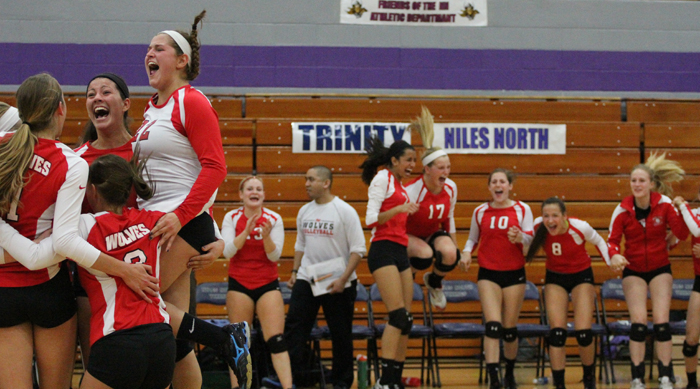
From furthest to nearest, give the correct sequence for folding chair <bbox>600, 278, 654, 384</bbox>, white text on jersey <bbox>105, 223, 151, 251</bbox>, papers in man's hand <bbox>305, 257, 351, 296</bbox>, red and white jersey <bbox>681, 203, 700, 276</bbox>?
folding chair <bbox>600, 278, 654, 384</bbox>, red and white jersey <bbox>681, 203, 700, 276</bbox>, papers in man's hand <bbox>305, 257, 351, 296</bbox>, white text on jersey <bbox>105, 223, 151, 251</bbox>

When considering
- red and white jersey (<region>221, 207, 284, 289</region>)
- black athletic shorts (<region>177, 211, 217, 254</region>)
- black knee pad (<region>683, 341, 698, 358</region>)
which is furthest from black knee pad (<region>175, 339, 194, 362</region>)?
black knee pad (<region>683, 341, 698, 358</region>)

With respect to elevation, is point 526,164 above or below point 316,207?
above

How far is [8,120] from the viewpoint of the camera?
3.42m

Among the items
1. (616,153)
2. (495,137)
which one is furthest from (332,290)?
(616,153)

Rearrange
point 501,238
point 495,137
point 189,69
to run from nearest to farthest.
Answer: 1. point 189,69
2. point 501,238
3. point 495,137

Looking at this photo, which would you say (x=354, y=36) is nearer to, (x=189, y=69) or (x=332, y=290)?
(x=332, y=290)

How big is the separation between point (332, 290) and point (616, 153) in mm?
4143

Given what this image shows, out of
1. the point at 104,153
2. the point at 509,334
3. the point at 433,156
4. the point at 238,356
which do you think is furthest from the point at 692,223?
the point at 104,153

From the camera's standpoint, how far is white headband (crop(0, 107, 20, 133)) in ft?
11.2

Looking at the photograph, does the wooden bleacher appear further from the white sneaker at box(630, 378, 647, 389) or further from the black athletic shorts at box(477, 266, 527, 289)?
the white sneaker at box(630, 378, 647, 389)

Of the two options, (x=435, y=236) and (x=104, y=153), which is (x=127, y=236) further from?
(x=435, y=236)

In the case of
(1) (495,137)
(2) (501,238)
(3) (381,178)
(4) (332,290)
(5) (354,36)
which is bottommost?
(4) (332,290)

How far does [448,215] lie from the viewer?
643 cm

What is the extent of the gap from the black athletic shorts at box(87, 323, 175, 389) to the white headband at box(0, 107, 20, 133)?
1338 mm
